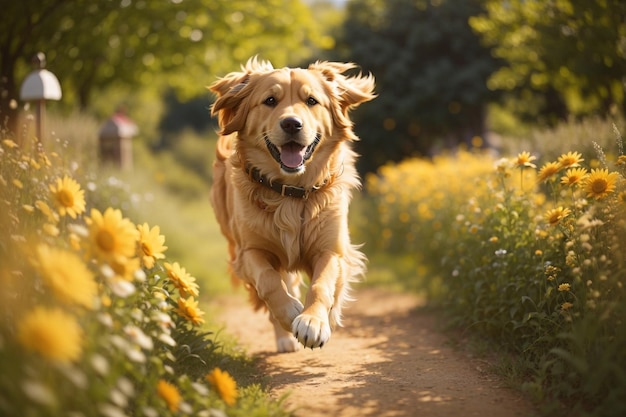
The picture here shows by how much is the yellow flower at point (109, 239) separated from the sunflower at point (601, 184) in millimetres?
2425

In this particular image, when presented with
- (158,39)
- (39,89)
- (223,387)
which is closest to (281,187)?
(223,387)

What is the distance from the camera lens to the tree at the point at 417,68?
16266mm

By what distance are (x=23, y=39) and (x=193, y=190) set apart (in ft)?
42.6

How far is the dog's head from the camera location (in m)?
3.87

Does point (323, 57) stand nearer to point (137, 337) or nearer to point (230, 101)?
point (230, 101)

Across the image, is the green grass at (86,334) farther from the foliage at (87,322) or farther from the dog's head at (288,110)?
the dog's head at (288,110)

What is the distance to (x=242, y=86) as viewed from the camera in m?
4.30

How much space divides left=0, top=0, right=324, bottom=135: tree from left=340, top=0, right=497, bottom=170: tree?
378cm

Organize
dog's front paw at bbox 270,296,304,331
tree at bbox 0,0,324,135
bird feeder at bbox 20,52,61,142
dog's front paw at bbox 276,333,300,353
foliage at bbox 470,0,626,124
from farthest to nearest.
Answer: tree at bbox 0,0,324,135, foliage at bbox 470,0,626,124, bird feeder at bbox 20,52,61,142, dog's front paw at bbox 276,333,300,353, dog's front paw at bbox 270,296,304,331

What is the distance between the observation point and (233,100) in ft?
14.1

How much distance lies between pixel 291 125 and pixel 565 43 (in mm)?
8212

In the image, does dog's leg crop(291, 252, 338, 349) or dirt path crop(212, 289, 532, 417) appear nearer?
dirt path crop(212, 289, 532, 417)

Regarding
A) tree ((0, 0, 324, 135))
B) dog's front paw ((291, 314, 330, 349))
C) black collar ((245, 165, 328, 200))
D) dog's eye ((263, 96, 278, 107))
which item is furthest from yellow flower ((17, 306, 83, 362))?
tree ((0, 0, 324, 135))

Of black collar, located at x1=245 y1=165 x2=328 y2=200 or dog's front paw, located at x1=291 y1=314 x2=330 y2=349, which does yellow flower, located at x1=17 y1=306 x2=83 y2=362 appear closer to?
dog's front paw, located at x1=291 y1=314 x2=330 y2=349
